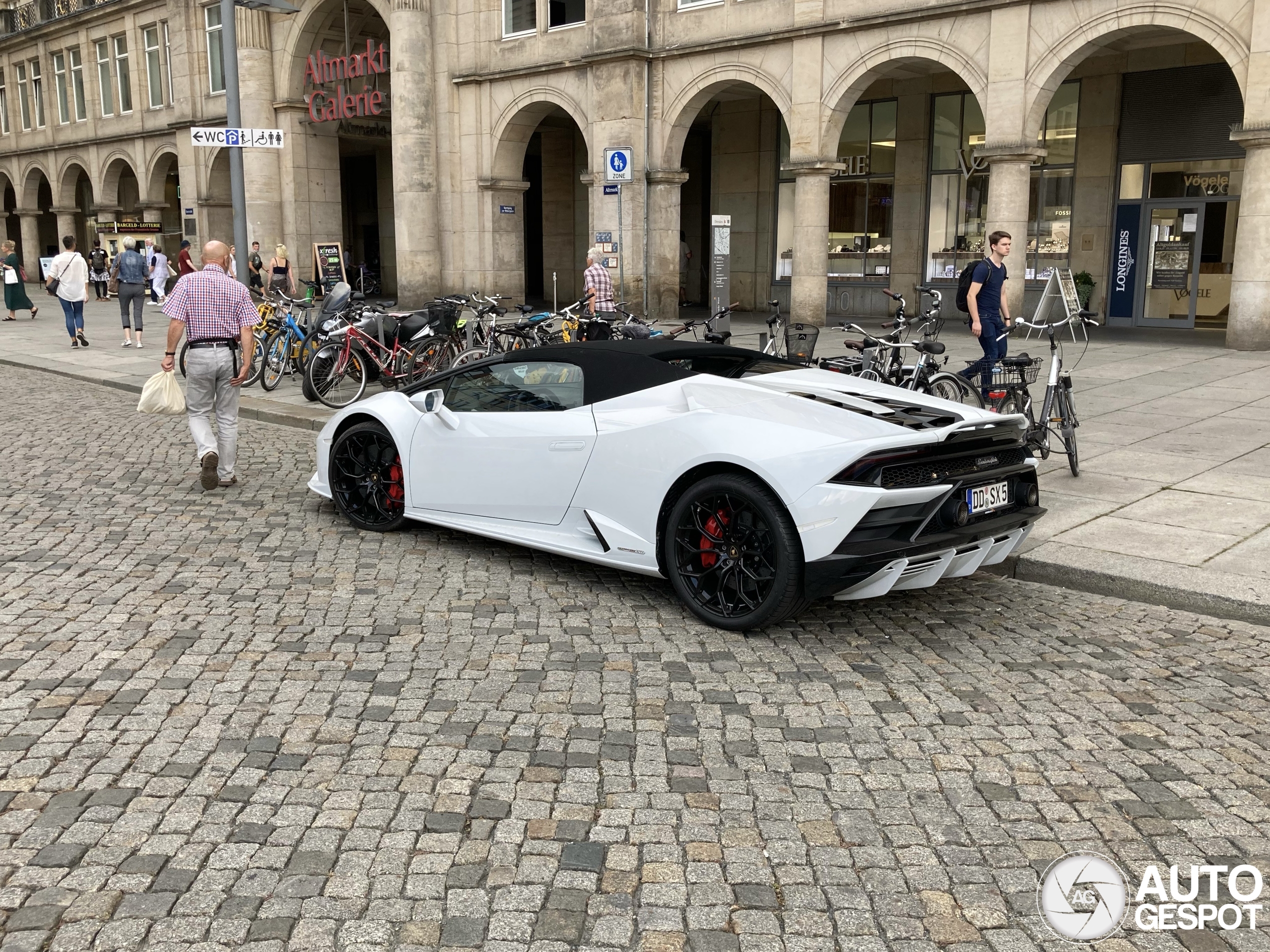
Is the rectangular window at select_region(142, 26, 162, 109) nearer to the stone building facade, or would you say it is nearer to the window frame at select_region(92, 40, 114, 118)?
the window frame at select_region(92, 40, 114, 118)

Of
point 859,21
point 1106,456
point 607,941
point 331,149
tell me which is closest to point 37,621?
point 607,941

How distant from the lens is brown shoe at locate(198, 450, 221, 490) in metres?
8.47

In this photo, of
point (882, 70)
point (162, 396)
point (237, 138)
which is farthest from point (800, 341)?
point (882, 70)

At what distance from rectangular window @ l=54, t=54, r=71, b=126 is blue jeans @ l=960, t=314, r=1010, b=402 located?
41.6 metres

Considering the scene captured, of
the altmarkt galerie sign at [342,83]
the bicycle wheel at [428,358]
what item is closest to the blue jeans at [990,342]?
the bicycle wheel at [428,358]

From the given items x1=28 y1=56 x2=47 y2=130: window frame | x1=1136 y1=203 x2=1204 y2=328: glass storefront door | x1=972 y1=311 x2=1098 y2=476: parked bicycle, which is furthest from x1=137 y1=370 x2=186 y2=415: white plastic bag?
x1=28 y1=56 x2=47 y2=130: window frame

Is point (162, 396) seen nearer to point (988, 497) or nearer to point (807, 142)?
point (988, 497)

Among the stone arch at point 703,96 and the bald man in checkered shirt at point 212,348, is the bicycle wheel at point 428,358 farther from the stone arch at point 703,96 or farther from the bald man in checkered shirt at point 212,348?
the stone arch at point 703,96

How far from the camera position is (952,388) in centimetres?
1001

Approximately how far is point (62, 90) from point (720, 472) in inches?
1810

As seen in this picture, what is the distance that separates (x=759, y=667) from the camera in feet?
16.3

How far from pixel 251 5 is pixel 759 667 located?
50.7 feet

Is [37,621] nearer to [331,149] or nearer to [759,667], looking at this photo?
[759,667]

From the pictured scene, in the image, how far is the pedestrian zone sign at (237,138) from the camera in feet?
48.1
